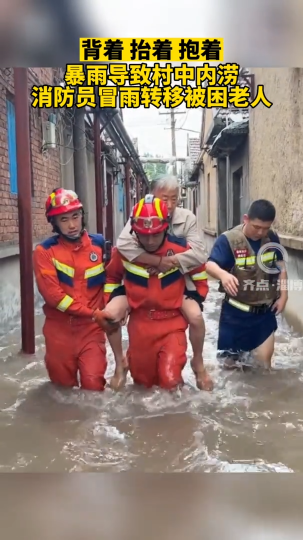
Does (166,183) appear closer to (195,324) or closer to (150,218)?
(150,218)

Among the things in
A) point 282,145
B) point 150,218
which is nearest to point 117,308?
point 150,218

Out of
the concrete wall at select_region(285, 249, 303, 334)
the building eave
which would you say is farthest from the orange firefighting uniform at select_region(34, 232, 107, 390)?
the building eave

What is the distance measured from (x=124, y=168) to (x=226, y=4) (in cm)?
1542

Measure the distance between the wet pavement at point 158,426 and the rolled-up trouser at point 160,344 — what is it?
199mm

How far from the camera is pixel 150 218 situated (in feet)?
11.6

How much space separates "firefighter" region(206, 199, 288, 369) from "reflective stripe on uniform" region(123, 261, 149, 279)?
2.22 feet

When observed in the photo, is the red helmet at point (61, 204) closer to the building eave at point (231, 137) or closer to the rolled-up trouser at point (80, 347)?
the rolled-up trouser at point (80, 347)

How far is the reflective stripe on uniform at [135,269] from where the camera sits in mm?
3799

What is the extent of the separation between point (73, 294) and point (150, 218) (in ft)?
2.70

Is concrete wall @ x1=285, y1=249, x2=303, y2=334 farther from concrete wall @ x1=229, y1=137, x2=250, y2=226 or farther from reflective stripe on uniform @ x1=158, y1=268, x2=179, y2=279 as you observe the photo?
concrete wall @ x1=229, y1=137, x2=250, y2=226

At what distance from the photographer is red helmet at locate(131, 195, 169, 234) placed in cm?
355

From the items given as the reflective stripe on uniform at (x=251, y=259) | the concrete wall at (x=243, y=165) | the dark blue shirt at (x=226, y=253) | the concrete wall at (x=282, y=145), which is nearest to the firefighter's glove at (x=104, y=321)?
the dark blue shirt at (x=226, y=253)

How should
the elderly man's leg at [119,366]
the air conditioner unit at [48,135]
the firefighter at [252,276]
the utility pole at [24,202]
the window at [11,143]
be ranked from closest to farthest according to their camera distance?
the elderly man's leg at [119,366]
the firefighter at [252,276]
the utility pole at [24,202]
the window at [11,143]
the air conditioner unit at [48,135]

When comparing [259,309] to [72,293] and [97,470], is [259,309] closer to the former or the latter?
[72,293]
